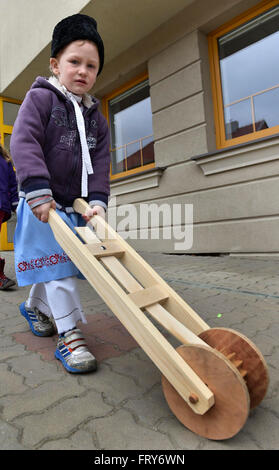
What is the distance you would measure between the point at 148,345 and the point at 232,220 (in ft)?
11.2

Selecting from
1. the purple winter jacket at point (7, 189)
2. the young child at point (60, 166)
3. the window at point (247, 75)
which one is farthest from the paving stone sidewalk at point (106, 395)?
the window at point (247, 75)

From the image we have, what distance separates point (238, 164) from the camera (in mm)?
3984

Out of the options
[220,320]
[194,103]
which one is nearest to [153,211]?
[194,103]

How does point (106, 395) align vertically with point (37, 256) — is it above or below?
below

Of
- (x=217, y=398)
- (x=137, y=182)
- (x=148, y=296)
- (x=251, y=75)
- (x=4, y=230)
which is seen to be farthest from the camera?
(x=4, y=230)

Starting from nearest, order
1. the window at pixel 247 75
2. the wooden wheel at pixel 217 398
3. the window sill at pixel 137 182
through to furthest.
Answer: the wooden wheel at pixel 217 398 < the window at pixel 247 75 < the window sill at pixel 137 182

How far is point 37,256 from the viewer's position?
4.91ft

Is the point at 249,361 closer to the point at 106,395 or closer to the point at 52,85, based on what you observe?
the point at 106,395

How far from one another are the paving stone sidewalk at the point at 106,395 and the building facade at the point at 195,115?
6.79 ft

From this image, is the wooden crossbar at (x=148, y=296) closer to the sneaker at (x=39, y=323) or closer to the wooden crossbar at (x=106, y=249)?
the wooden crossbar at (x=106, y=249)

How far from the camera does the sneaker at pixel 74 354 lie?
4.40ft

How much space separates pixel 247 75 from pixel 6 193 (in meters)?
3.49

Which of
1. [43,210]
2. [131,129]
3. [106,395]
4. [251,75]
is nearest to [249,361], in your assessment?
[106,395]

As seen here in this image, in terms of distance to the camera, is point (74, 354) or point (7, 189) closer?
point (74, 354)
